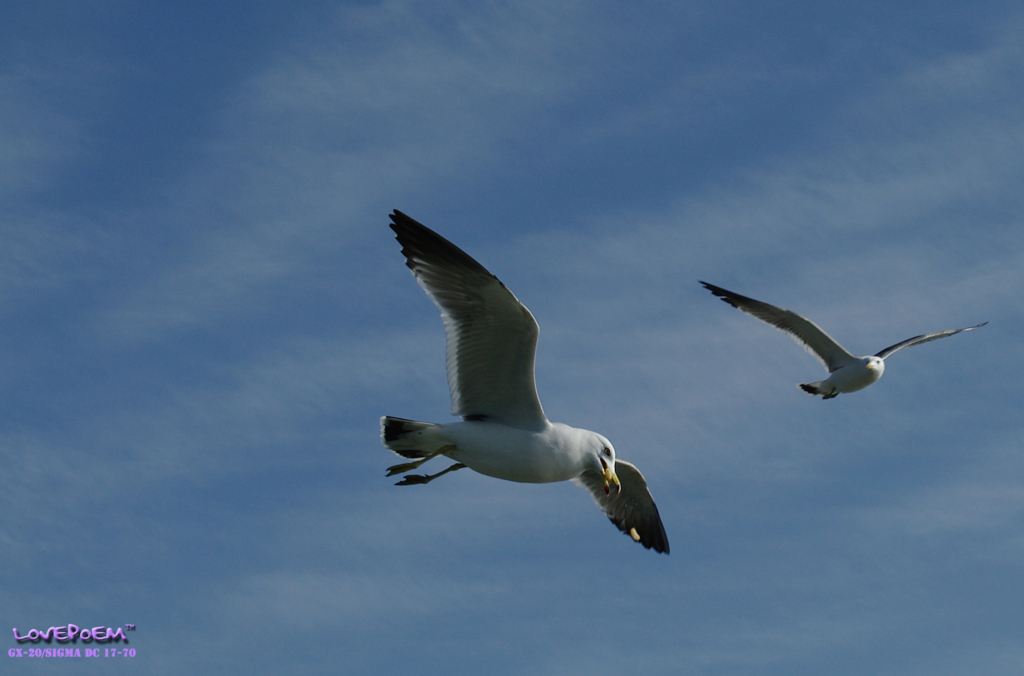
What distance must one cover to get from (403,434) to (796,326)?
41.8 ft

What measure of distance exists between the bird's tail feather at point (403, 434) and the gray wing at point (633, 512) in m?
4.10

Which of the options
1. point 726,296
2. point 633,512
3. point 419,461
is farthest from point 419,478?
point 726,296

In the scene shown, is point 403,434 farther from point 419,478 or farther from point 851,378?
point 851,378

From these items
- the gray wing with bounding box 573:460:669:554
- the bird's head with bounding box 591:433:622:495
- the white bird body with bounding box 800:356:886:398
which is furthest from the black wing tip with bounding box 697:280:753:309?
the bird's head with bounding box 591:433:622:495

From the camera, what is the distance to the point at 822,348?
69.2ft

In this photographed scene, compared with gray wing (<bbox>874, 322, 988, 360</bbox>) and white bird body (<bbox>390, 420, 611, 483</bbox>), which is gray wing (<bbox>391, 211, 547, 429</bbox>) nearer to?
white bird body (<bbox>390, 420, 611, 483</bbox>)

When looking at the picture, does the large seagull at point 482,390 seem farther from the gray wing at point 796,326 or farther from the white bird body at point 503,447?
the gray wing at point 796,326

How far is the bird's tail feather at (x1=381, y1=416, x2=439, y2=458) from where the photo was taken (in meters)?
10.1

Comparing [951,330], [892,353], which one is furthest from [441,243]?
[951,330]

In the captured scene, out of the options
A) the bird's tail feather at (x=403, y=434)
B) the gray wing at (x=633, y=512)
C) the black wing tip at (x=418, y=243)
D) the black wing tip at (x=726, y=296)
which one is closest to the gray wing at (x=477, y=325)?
the black wing tip at (x=418, y=243)

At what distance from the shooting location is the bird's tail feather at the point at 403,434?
10110 mm

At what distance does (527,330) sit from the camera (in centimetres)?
977

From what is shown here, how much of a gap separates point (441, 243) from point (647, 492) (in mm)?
5270

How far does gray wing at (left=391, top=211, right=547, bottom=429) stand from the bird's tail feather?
1.87ft
